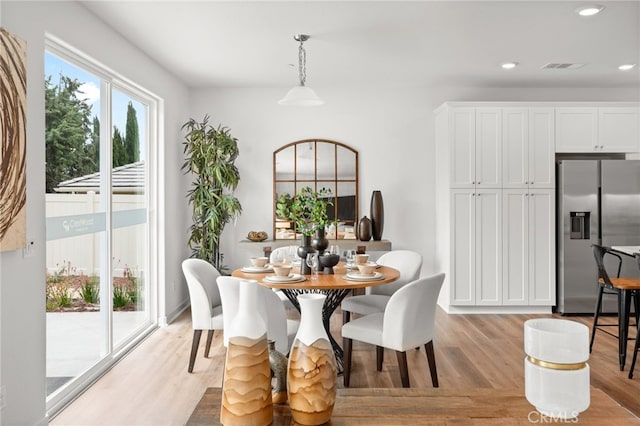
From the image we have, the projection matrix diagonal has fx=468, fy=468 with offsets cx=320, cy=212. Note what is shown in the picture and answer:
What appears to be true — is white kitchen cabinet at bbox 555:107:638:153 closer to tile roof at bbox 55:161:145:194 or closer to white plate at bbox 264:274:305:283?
white plate at bbox 264:274:305:283

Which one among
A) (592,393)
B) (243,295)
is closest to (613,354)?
(592,393)

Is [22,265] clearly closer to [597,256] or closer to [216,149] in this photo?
[216,149]

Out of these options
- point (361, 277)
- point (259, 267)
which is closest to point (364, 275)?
point (361, 277)

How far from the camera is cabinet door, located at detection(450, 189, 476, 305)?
5.27 metres

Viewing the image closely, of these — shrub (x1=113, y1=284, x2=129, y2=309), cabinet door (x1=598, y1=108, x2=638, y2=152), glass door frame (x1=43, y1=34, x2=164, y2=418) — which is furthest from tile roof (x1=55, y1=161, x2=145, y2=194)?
cabinet door (x1=598, y1=108, x2=638, y2=152)

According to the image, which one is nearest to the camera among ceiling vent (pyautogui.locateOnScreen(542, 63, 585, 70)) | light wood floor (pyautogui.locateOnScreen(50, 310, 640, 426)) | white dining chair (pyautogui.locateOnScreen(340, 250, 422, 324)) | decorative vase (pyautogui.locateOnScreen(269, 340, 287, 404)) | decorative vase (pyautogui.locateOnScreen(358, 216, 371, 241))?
decorative vase (pyautogui.locateOnScreen(269, 340, 287, 404))

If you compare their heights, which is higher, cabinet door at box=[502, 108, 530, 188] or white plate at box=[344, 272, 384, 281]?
cabinet door at box=[502, 108, 530, 188]

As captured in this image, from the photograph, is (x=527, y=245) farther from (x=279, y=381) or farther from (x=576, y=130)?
(x=279, y=381)

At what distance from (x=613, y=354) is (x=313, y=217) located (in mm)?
2776

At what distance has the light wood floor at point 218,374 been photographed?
2.86m

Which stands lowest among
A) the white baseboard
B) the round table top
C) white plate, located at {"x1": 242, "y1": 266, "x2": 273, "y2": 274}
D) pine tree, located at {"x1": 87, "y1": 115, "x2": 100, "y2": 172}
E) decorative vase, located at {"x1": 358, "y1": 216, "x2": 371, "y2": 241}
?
the white baseboard

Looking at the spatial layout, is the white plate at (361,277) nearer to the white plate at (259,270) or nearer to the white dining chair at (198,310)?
the white plate at (259,270)

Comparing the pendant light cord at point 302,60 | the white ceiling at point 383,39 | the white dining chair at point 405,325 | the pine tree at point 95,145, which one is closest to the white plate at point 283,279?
the white dining chair at point 405,325

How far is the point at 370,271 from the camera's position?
3.22 meters
